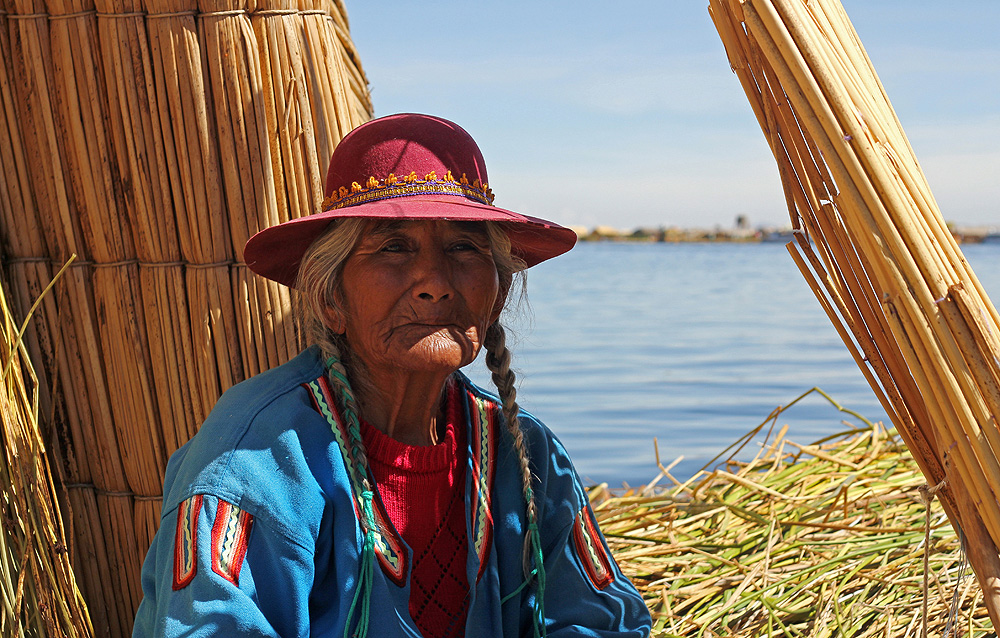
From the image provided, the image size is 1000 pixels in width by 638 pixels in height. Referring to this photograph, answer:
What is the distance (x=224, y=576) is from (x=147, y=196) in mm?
867

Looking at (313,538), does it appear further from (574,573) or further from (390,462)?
(574,573)

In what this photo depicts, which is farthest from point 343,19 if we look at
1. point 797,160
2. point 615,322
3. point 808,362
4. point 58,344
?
point 615,322

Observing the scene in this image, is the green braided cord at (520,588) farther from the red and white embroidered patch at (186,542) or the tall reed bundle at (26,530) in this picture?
the tall reed bundle at (26,530)

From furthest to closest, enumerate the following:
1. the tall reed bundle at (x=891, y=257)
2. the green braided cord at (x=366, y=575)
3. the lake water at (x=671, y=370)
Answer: the lake water at (x=671, y=370) < the green braided cord at (x=366, y=575) < the tall reed bundle at (x=891, y=257)

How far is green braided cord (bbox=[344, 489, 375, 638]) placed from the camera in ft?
4.59

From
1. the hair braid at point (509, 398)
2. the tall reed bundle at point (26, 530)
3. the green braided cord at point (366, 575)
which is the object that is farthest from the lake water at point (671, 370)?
the tall reed bundle at point (26, 530)

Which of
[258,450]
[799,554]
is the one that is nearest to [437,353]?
[258,450]

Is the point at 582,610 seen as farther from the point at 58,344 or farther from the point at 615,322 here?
the point at 615,322

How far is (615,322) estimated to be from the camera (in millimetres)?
12859

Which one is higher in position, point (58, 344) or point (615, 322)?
point (58, 344)

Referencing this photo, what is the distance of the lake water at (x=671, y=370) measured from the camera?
5633 mm

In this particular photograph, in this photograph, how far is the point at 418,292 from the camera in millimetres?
1461

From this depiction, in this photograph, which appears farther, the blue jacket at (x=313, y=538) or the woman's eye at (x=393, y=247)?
the woman's eye at (x=393, y=247)

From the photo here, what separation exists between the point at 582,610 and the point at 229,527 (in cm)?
66
